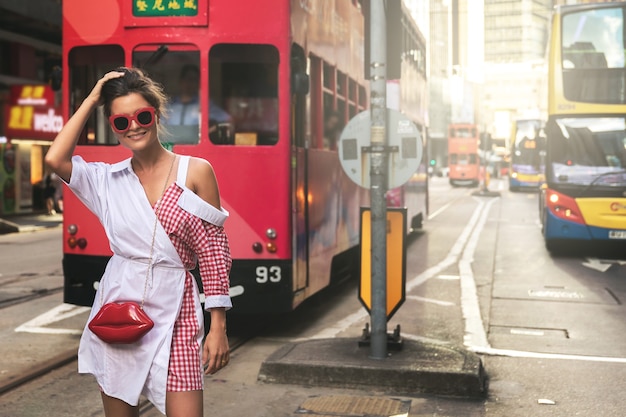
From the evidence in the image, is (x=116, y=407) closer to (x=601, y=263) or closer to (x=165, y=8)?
(x=165, y=8)

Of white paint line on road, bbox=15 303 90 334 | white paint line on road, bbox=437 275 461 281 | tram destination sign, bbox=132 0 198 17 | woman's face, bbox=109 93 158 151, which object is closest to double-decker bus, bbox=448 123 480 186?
white paint line on road, bbox=437 275 461 281

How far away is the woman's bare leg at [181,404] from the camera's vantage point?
2.97 m

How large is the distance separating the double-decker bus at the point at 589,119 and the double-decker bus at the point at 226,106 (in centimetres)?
806

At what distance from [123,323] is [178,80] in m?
4.98

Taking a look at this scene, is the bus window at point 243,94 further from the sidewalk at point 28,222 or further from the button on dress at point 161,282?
the sidewalk at point 28,222

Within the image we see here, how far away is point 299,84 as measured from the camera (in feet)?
25.4

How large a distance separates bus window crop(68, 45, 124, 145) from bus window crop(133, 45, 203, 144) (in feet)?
0.96

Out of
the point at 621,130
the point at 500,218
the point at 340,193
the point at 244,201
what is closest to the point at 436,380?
the point at 244,201

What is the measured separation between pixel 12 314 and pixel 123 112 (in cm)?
696

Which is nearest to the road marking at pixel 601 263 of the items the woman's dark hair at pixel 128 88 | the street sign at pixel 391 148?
the street sign at pixel 391 148

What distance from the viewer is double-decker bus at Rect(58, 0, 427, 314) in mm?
7602

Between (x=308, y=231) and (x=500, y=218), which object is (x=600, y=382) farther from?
(x=500, y=218)

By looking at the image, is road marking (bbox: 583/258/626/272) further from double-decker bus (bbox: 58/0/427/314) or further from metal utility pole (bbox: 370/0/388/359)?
metal utility pole (bbox: 370/0/388/359)

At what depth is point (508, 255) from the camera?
16.2 meters
